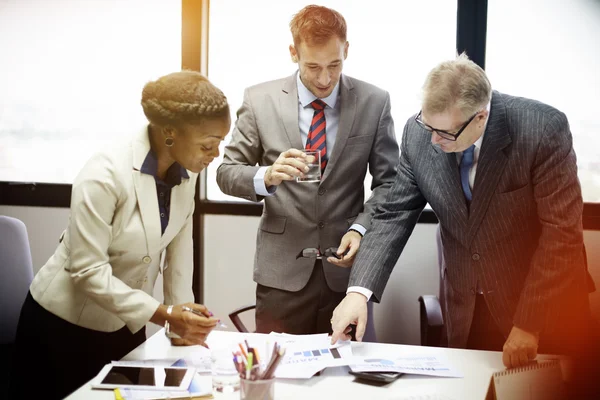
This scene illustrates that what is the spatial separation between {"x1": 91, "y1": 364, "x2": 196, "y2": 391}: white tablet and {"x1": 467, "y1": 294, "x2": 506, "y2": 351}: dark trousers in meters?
0.96

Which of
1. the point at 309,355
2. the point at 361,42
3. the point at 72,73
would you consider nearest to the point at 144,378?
the point at 309,355

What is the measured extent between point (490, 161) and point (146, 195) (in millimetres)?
1057

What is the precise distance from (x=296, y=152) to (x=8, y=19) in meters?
2.64

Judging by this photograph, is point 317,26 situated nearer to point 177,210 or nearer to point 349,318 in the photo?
point 177,210

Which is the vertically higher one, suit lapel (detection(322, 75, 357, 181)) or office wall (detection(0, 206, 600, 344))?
suit lapel (detection(322, 75, 357, 181))

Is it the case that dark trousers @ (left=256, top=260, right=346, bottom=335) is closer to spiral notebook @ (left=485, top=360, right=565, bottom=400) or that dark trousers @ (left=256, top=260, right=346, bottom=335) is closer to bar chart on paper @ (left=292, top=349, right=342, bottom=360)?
bar chart on paper @ (left=292, top=349, right=342, bottom=360)

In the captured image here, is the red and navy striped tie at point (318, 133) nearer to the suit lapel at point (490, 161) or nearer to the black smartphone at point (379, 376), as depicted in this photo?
the suit lapel at point (490, 161)

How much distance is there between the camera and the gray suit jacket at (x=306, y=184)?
8.01ft

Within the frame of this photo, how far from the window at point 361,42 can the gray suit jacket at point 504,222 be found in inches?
52.8

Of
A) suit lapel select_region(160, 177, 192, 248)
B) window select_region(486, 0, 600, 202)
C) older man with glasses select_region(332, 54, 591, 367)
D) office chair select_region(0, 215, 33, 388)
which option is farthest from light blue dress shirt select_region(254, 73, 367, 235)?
window select_region(486, 0, 600, 202)

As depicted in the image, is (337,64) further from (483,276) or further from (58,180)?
(58,180)

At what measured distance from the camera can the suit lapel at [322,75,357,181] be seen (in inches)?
95.7

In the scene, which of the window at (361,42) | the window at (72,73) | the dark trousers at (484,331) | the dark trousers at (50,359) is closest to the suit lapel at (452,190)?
the dark trousers at (484,331)

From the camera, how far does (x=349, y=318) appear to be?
1.93m
